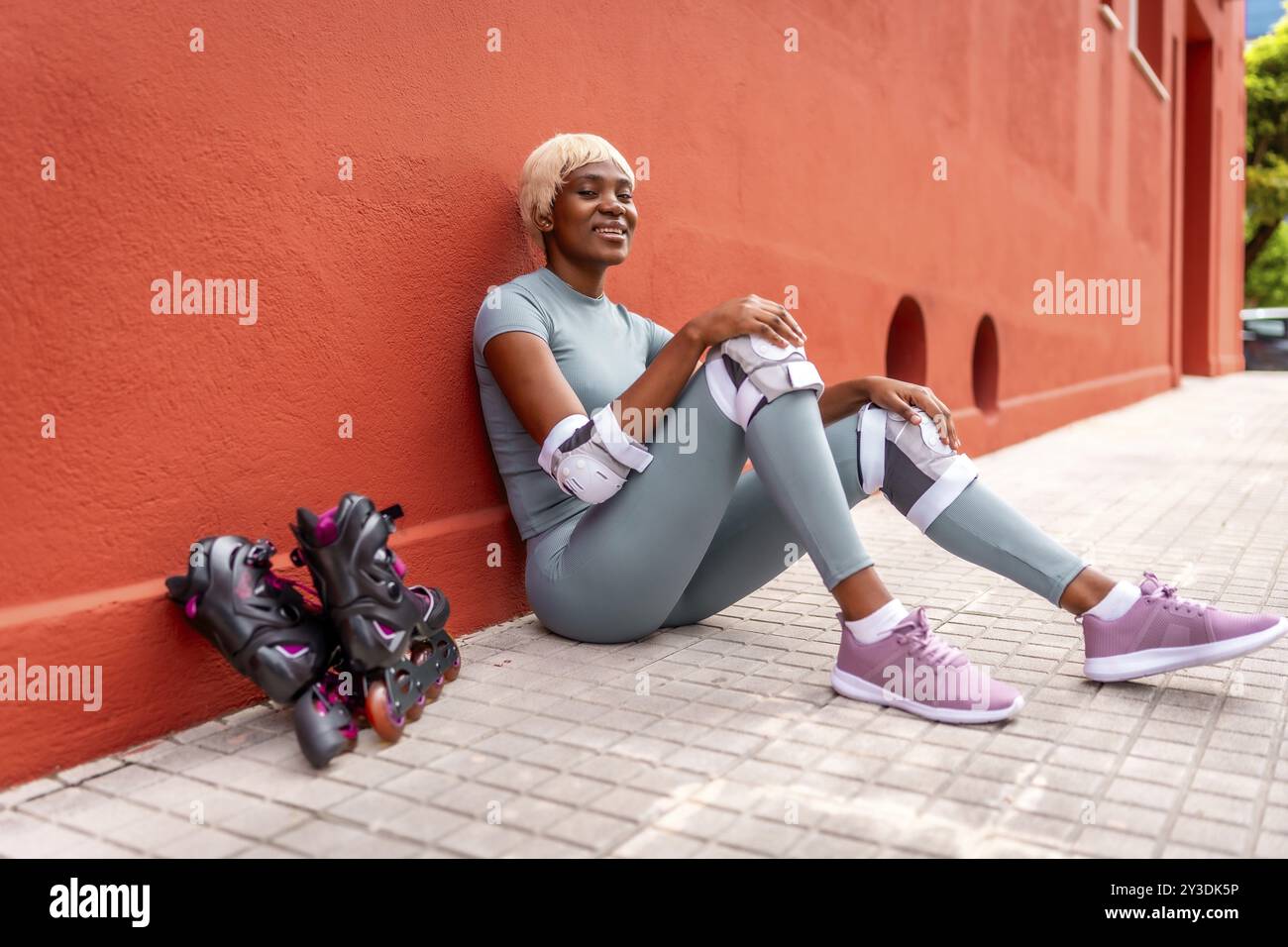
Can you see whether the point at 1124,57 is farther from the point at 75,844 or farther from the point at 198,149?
the point at 75,844

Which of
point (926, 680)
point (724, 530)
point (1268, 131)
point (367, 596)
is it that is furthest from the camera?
point (1268, 131)

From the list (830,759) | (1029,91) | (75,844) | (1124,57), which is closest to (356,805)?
(75,844)

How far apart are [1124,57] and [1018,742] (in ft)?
37.7

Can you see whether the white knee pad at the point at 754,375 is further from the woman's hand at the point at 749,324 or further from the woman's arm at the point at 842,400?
the woman's arm at the point at 842,400

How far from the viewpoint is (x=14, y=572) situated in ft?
6.84

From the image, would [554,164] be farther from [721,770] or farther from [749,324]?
[721,770]

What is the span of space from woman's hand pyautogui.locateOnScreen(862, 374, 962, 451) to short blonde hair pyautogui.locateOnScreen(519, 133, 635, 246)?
961mm

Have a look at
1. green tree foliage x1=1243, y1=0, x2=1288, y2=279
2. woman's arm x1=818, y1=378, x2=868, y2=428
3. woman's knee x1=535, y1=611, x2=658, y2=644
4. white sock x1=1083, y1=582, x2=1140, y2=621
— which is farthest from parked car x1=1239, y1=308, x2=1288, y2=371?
woman's knee x1=535, y1=611, x2=658, y2=644

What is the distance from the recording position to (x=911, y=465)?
2.67m

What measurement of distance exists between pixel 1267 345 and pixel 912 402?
21.5 m

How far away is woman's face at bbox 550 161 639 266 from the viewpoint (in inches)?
120

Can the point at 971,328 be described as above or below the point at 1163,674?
above

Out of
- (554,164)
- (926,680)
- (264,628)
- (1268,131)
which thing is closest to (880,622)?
(926,680)

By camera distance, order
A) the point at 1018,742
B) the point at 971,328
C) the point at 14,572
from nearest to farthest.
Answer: the point at 14,572, the point at 1018,742, the point at 971,328
